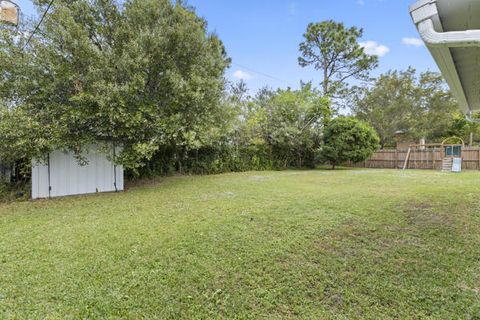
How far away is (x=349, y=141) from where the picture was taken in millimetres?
13422

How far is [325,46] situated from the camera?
1769 cm

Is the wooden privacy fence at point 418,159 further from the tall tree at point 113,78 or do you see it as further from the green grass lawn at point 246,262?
the tall tree at point 113,78

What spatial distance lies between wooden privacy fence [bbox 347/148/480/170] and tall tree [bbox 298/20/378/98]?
5419 millimetres

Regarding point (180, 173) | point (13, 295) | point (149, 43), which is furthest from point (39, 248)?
point (180, 173)

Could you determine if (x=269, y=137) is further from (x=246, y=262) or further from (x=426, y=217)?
(x=246, y=262)

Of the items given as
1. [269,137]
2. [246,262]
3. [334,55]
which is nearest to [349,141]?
[269,137]

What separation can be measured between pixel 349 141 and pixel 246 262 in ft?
40.5

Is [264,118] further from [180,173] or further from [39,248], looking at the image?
[39,248]

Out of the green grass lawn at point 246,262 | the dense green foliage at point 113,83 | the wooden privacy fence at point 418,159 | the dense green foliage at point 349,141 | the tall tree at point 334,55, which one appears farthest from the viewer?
the tall tree at point 334,55

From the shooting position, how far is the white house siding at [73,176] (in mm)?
5895

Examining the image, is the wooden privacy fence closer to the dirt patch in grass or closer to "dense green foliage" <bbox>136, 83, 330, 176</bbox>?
"dense green foliage" <bbox>136, 83, 330, 176</bbox>

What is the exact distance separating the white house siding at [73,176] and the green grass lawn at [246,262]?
49.3 inches

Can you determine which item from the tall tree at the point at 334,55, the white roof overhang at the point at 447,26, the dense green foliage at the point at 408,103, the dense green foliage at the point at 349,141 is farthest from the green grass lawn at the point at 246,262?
the dense green foliage at the point at 408,103

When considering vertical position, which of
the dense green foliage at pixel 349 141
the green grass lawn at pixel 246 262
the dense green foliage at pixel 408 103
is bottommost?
the green grass lawn at pixel 246 262
